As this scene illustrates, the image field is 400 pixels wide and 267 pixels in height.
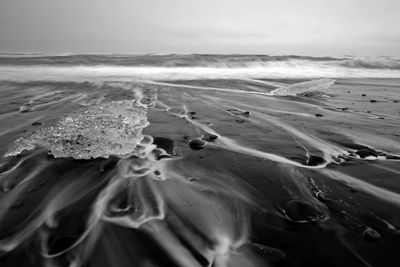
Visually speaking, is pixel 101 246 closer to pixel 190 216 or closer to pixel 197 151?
pixel 190 216

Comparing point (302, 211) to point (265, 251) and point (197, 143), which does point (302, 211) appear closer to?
point (265, 251)

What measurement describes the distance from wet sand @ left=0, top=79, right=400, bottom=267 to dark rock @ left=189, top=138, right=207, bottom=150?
13 millimetres

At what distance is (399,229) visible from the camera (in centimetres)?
183

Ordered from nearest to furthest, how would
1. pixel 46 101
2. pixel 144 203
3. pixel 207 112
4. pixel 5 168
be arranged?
pixel 144 203 → pixel 5 168 → pixel 207 112 → pixel 46 101

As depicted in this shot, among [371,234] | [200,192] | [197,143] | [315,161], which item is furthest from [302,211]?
[197,143]

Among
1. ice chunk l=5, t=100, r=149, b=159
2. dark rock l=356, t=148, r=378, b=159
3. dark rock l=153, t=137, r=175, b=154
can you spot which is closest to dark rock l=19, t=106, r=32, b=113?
ice chunk l=5, t=100, r=149, b=159

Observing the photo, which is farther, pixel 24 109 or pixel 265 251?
pixel 24 109

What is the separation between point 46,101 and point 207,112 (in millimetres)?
3542

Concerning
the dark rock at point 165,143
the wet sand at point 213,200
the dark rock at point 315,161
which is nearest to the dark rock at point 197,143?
the wet sand at point 213,200

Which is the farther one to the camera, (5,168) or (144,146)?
(144,146)

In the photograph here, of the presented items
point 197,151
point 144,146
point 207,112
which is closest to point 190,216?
point 197,151

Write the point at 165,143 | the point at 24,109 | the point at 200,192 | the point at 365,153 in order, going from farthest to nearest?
the point at 24,109 < the point at 165,143 < the point at 365,153 < the point at 200,192

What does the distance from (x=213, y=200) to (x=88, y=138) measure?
175cm

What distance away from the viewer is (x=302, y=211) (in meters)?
2.01
